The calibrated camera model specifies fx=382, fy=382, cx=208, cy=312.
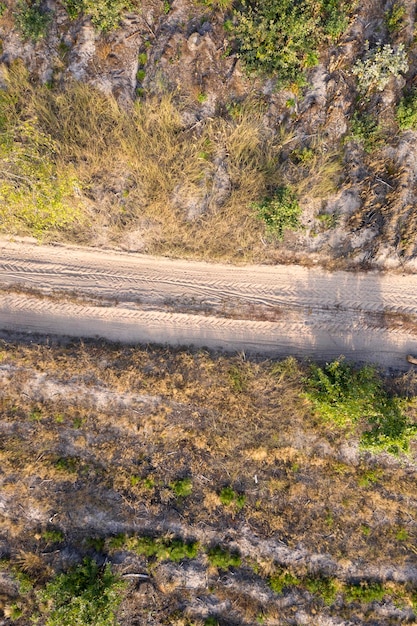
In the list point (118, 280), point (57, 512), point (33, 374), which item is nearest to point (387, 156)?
point (118, 280)

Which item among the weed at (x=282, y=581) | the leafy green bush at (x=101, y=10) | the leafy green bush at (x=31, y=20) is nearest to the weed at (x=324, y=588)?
the weed at (x=282, y=581)

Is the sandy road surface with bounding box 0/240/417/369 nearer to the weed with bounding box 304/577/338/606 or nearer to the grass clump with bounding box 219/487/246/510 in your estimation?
the grass clump with bounding box 219/487/246/510

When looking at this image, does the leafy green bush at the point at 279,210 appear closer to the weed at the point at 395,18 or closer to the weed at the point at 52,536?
the weed at the point at 395,18

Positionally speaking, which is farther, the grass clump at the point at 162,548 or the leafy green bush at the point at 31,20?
the grass clump at the point at 162,548

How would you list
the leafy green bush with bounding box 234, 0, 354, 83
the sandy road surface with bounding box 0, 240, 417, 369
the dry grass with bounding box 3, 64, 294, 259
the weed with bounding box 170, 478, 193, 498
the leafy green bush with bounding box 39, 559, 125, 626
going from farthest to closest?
1. the sandy road surface with bounding box 0, 240, 417, 369
2. the weed with bounding box 170, 478, 193, 498
3. the dry grass with bounding box 3, 64, 294, 259
4. the leafy green bush with bounding box 234, 0, 354, 83
5. the leafy green bush with bounding box 39, 559, 125, 626

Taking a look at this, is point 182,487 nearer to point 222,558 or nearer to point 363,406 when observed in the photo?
point 222,558

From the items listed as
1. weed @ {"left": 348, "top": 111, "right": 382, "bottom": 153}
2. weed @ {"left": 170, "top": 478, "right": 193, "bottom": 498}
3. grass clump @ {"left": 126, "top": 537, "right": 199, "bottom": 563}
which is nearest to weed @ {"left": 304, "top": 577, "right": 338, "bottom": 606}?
grass clump @ {"left": 126, "top": 537, "right": 199, "bottom": 563}
